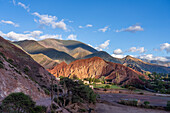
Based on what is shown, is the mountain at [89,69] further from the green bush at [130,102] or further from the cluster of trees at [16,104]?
the cluster of trees at [16,104]

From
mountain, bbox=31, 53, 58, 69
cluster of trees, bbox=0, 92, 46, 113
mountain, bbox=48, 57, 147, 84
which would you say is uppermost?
mountain, bbox=31, 53, 58, 69

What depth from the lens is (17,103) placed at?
11008 mm

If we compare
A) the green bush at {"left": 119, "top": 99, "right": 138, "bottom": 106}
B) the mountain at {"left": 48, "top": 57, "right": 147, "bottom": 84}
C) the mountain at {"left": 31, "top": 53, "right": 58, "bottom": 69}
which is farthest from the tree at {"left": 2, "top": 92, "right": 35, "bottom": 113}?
the mountain at {"left": 31, "top": 53, "right": 58, "bottom": 69}

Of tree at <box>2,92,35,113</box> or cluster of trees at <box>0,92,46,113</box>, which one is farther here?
tree at <box>2,92,35,113</box>

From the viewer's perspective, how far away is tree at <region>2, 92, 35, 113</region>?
10.5m

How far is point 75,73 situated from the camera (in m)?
120

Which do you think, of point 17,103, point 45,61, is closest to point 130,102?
point 17,103

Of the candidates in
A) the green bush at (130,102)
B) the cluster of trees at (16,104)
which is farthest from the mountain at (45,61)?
the cluster of trees at (16,104)

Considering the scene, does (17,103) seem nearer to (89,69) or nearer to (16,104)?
(16,104)

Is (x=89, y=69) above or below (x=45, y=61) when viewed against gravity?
below

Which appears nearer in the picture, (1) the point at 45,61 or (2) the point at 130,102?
(2) the point at 130,102

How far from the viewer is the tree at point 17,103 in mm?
10494

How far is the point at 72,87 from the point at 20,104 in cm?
1383

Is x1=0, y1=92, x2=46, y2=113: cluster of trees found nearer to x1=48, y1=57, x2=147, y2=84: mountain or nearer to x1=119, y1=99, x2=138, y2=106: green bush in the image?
x1=119, y1=99, x2=138, y2=106: green bush
